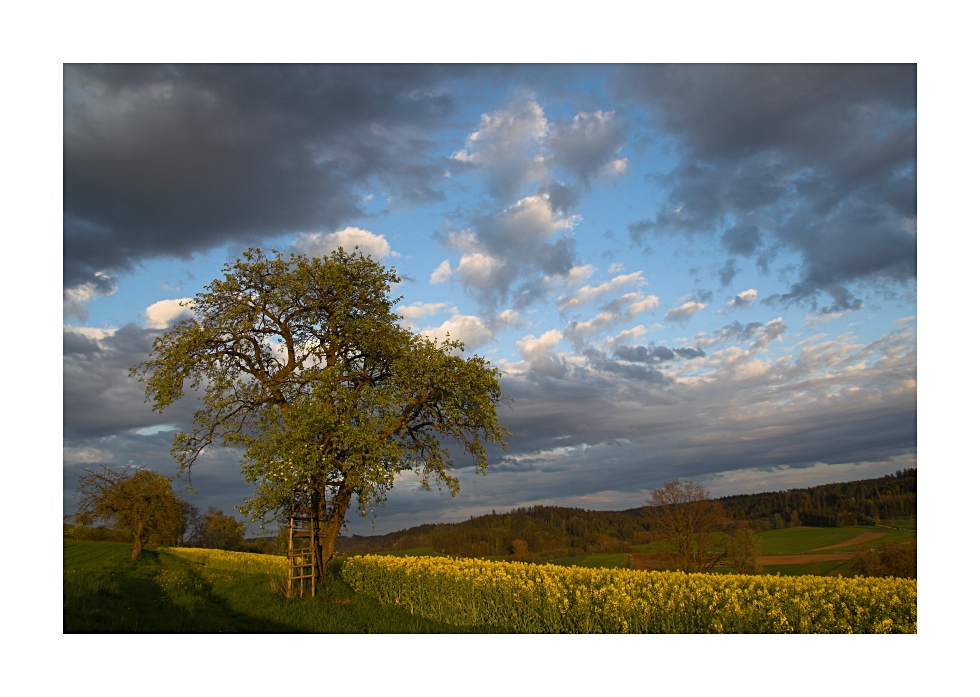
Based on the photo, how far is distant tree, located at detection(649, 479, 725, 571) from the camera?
3058cm

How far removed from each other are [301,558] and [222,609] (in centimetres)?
247

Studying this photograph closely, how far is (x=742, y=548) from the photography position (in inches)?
1230

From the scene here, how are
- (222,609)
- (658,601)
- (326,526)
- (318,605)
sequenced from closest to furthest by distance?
1. (658,601)
2. (318,605)
3. (222,609)
4. (326,526)

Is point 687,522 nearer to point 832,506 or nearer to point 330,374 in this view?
point 832,506

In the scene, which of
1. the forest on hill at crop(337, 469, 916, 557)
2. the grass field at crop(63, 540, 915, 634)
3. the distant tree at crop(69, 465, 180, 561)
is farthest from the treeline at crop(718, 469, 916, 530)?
the distant tree at crop(69, 465, 180, 561)

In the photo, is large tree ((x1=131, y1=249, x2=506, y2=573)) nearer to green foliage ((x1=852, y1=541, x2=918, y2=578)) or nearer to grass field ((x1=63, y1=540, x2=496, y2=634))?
grass field ((x1=63, y1=540, x2=496, y2=634))

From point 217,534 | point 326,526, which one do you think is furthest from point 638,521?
point 217,534

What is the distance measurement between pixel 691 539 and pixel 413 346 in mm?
20654

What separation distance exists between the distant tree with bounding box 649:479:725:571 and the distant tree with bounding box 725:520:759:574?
0.94m

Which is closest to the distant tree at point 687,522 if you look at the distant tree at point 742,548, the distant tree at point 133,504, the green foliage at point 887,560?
the distant tree at point 742,548

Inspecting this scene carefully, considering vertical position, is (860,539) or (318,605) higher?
(318,605)

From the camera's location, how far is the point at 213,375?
61.9ft

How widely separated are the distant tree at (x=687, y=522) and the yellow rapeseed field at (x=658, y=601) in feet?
63.7

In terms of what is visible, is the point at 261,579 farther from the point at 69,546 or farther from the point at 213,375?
the point at 69,546
